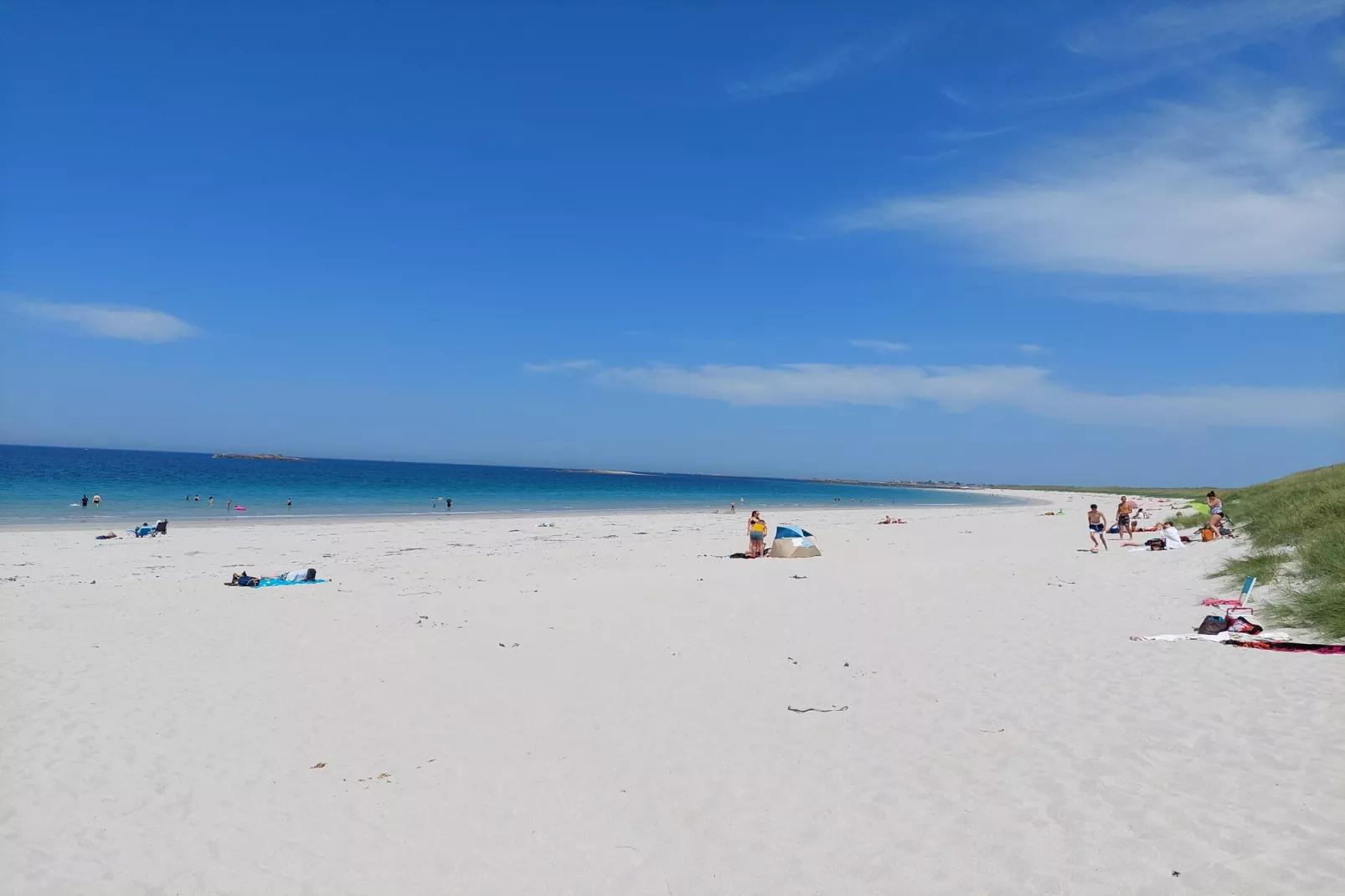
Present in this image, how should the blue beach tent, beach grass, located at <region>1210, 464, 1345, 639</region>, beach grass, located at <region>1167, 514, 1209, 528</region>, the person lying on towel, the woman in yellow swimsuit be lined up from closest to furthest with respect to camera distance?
beach grass, located at <region>1210, 464, 1345, 639</region> → the person lying on towel → the woman in yellow swimsuit → the blue beach tent → beach grass, located at <region>1167, 514, 1209, 528</region>

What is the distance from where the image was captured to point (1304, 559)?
11273 millimetres

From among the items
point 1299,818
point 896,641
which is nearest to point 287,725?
point 896,641

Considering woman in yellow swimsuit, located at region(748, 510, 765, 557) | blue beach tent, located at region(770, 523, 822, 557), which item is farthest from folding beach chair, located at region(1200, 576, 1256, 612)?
woman in yellow swimsuit, located at region(748, 510, 765, 557)

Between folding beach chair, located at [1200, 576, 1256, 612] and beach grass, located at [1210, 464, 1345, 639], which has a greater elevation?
beach grass, located at [1210, 464, 1345, 639]

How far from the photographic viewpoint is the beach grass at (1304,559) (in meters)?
8.83

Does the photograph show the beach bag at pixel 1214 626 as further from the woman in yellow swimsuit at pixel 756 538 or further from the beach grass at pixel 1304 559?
the woman in yellow swimsuit at pixel 756 538

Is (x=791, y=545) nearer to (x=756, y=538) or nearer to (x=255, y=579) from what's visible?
(x=756, y=538)

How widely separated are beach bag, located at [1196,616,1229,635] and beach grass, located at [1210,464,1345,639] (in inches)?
26.4

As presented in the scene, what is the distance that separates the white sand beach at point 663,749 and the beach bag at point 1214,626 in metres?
0.65

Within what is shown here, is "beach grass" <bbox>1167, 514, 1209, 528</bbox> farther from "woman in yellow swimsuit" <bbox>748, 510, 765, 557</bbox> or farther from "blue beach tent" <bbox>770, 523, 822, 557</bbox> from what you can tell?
"woman in yellow swimsuit" <bbox>748, 510, 765, 557</bbox>

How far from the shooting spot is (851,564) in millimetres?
18797

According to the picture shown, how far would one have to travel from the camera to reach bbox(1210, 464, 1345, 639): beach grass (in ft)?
29.0

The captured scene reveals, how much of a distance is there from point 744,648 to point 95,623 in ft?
32.2

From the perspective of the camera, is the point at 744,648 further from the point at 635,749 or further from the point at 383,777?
the point at 383,777
